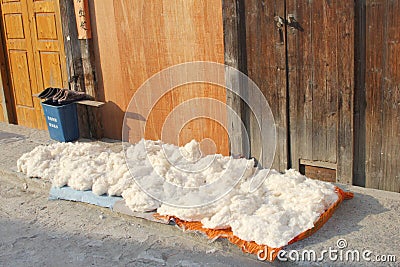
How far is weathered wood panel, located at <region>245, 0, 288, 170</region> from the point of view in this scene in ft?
14.2

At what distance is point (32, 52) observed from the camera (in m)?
6.67

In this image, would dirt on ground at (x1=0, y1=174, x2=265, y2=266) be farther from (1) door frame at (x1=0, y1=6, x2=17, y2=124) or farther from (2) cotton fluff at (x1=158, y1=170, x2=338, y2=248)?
(1) door frame at (x1=0, y1=6, x2=17, y2=124)

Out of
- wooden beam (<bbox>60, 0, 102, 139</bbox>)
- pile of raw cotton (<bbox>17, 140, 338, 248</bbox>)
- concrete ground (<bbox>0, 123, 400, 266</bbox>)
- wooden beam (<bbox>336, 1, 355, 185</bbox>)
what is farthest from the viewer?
wooden beam (<bbox>60, 0, 102, 139</bbox>)

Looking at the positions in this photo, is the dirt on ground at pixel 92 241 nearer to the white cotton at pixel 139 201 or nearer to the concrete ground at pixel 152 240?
the concrete ground at pixel 152 240

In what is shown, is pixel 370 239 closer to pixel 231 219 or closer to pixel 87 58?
pixel 231 219

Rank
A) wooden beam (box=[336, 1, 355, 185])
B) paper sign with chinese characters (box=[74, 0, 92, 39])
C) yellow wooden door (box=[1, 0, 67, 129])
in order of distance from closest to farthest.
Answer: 1. wooden beam (box=[336, 1, 355, 185])
2. paper sign with chinese characters (box=[74, 0, 92, 39])
3. yellow wooden door (box=[1, 0, 67, 129])

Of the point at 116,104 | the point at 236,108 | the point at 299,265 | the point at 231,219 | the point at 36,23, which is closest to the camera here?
the point at 299,265

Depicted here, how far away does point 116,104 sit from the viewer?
5891 mm

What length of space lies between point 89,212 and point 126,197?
17.7 inches

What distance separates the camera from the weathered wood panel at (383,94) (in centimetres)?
377

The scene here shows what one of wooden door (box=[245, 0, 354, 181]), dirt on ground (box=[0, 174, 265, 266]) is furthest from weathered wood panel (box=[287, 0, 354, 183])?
dirt on ground (box=[0, 174, 265, 266])

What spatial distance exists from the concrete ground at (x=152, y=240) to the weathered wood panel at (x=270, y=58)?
0.81m

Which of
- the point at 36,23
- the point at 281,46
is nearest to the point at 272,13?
the point at 281,46

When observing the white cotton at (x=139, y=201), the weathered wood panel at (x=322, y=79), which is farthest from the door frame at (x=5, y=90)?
the weathered wood panel at (x=322, y=79)
